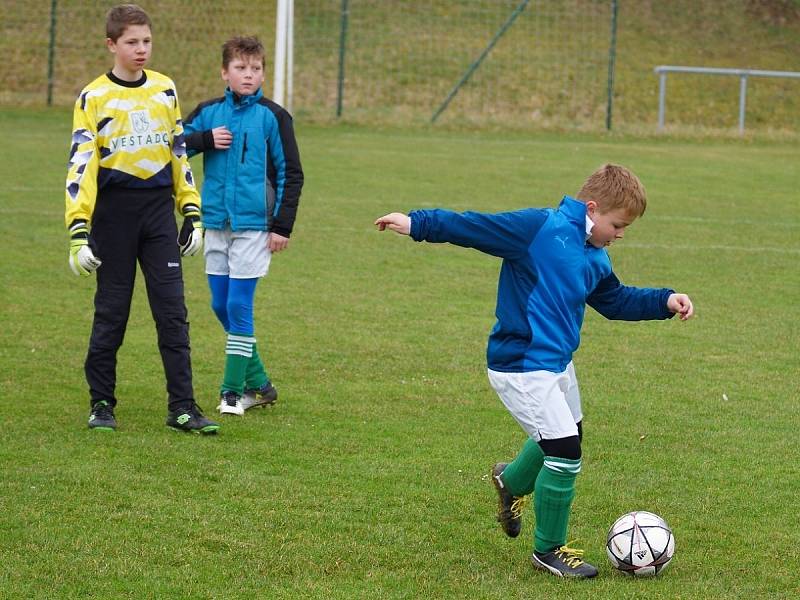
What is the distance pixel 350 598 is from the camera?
4.53m

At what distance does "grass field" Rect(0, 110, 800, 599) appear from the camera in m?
4.84

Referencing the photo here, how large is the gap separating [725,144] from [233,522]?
20.4 metres

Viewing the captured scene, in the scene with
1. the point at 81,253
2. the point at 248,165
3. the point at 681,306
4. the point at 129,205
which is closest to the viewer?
the point at 681,306

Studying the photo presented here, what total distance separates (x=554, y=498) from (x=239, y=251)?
9.40 feet

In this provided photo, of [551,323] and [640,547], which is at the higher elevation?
[551,323]

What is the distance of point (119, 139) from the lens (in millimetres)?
6441

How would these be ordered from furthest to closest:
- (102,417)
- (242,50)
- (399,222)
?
(242,50), (102,417), (399,222)

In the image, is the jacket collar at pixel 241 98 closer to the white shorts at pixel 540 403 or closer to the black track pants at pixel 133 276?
the black track pants at pixel 133 276

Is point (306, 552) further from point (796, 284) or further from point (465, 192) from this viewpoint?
point (465, 192)

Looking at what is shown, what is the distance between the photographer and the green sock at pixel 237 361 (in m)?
7.10

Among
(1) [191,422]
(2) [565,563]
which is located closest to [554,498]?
(2) [565,563]

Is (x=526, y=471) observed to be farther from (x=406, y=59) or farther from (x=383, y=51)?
(x=406, y=59)

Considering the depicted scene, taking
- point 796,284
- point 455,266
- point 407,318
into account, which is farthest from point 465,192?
point 407,318

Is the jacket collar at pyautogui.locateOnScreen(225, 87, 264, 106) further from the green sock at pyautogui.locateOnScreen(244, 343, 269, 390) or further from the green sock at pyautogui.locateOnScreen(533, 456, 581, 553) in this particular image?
the green sock at pyautogui.locateOnScreen(533, 456, 581, 553)
